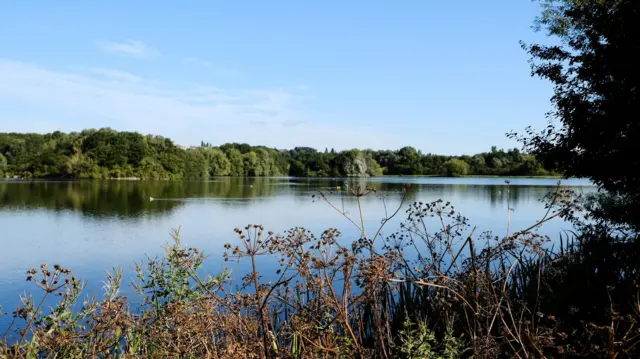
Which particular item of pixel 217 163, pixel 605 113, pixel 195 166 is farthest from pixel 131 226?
pixel 217 163

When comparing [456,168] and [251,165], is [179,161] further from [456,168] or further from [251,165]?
[456,168]

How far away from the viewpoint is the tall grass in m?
2.76

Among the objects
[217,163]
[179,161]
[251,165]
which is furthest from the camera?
[251,165]

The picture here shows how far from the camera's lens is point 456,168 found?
347 ft

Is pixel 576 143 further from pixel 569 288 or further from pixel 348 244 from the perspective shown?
pixel 348 244

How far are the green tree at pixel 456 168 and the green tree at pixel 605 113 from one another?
3932 inches

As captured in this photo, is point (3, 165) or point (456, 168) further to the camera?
point (456, 168)

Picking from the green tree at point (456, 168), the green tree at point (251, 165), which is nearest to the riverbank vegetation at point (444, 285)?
the green tree at point (251, 165)

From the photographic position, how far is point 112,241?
53.8ft

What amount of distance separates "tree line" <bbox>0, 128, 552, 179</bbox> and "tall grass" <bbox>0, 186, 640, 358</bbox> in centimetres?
6674

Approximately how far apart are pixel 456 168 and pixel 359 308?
348 feet

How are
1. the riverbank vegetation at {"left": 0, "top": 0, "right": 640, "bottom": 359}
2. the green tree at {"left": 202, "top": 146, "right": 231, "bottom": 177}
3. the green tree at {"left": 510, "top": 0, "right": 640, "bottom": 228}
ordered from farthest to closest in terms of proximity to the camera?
the green tree at {"left": 202, "top": 146, "right": 231, "bottom": 177}, the green tree at {"left": 510, "top": 0, "right": 640, "bottom": 228}, the riverbank vegetation at {"left": 0, "top": 0, "right": 640, "bottom": 359}

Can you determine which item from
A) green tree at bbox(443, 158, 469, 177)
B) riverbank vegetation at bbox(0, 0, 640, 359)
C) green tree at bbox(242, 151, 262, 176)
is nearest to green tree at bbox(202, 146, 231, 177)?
green tree at bbox(242, 151, 262, 176)

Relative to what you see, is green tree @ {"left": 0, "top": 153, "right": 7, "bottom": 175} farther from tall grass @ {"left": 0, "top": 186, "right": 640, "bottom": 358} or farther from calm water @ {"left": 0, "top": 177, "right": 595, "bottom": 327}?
tall grass @ {"left": 0, "top": 186, "right": 640, "bottom": 358}
